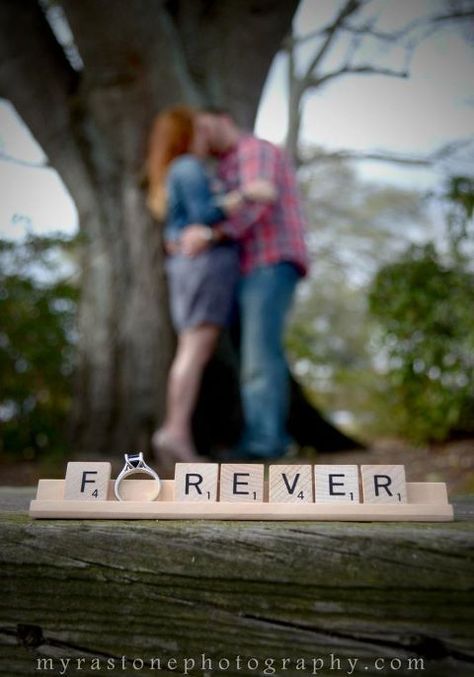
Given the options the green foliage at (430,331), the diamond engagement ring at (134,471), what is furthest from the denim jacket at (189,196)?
the diamond engagement ring at (134,471)

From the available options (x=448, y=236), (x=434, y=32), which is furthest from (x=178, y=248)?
(x=434, y=32)

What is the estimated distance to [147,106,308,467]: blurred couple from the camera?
8.44 feet

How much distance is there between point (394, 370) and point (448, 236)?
77 centimetres

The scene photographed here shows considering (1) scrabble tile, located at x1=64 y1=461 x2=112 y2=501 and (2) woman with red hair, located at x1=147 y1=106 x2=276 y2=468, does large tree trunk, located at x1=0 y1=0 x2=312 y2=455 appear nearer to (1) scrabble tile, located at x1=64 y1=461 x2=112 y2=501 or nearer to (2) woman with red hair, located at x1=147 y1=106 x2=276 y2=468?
(2) woman with red hair, located at x1=147 y1=106 x2=276 y2=468

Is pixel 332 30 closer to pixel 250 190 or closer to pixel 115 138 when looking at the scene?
pixel 115 138

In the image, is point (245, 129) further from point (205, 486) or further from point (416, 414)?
point (205, 486)

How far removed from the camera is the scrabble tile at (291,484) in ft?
2.04

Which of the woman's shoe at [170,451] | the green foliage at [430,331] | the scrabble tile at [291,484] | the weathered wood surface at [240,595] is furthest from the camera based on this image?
the green foliage at [430,331]

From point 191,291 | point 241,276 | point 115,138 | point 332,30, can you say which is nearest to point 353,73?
point 332,30

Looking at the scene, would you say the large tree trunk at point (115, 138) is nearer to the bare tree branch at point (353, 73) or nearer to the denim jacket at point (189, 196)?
the denim jacket at point (189, 196)

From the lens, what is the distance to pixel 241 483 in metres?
0.64

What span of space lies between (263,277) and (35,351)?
1214 millimetres

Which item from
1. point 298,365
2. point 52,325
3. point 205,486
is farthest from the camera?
point 298,365

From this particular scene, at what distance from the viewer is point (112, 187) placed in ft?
10.3
